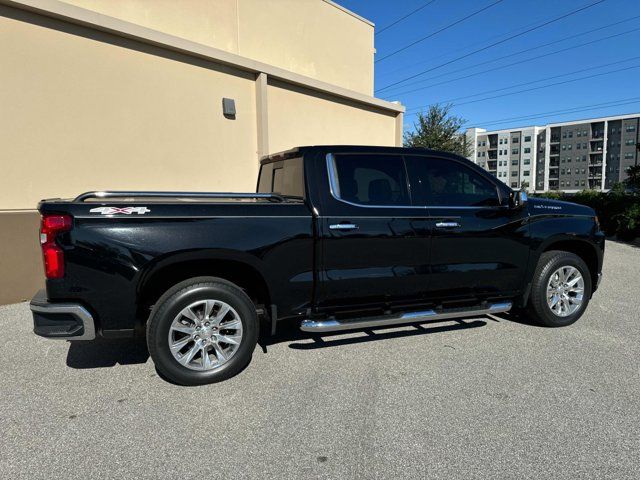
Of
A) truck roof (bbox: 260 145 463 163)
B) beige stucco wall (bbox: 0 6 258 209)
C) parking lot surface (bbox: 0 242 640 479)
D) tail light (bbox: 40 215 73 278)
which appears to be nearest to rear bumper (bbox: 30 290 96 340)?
tail light (bbox: 40 215 73 278)

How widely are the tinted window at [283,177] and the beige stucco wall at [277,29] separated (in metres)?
3.92

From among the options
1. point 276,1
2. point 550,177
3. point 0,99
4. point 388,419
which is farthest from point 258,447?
point 550,177

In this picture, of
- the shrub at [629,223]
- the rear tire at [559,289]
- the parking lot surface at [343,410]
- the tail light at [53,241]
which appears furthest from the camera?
the shrub at [629,223]

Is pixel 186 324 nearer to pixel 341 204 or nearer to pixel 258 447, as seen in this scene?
pixel 258 447

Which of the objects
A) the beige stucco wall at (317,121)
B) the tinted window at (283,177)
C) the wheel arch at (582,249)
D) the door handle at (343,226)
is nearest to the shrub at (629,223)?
the beige stucco wall at (317,121)

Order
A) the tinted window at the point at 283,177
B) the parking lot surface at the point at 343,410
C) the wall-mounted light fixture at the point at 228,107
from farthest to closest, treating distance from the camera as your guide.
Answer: the wall-mounted light fixture at the point at 228,107 < the tinted window at the point at 283,177 < the parking lot surface at the point at 343,410

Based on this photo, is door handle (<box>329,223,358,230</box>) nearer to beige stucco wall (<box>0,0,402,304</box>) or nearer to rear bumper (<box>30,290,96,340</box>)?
rear bumper (<box>30,290,96,340</box>)

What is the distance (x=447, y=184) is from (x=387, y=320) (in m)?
1.47

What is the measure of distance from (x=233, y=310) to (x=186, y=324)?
0.37 metres

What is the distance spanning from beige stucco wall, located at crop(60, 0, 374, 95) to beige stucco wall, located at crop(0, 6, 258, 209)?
0.61 m

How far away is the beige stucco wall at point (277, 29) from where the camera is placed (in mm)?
6898

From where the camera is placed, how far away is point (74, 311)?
2.99m

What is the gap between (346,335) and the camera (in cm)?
438

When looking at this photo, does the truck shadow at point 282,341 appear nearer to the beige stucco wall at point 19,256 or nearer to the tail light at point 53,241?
the tail light at point 53,241
